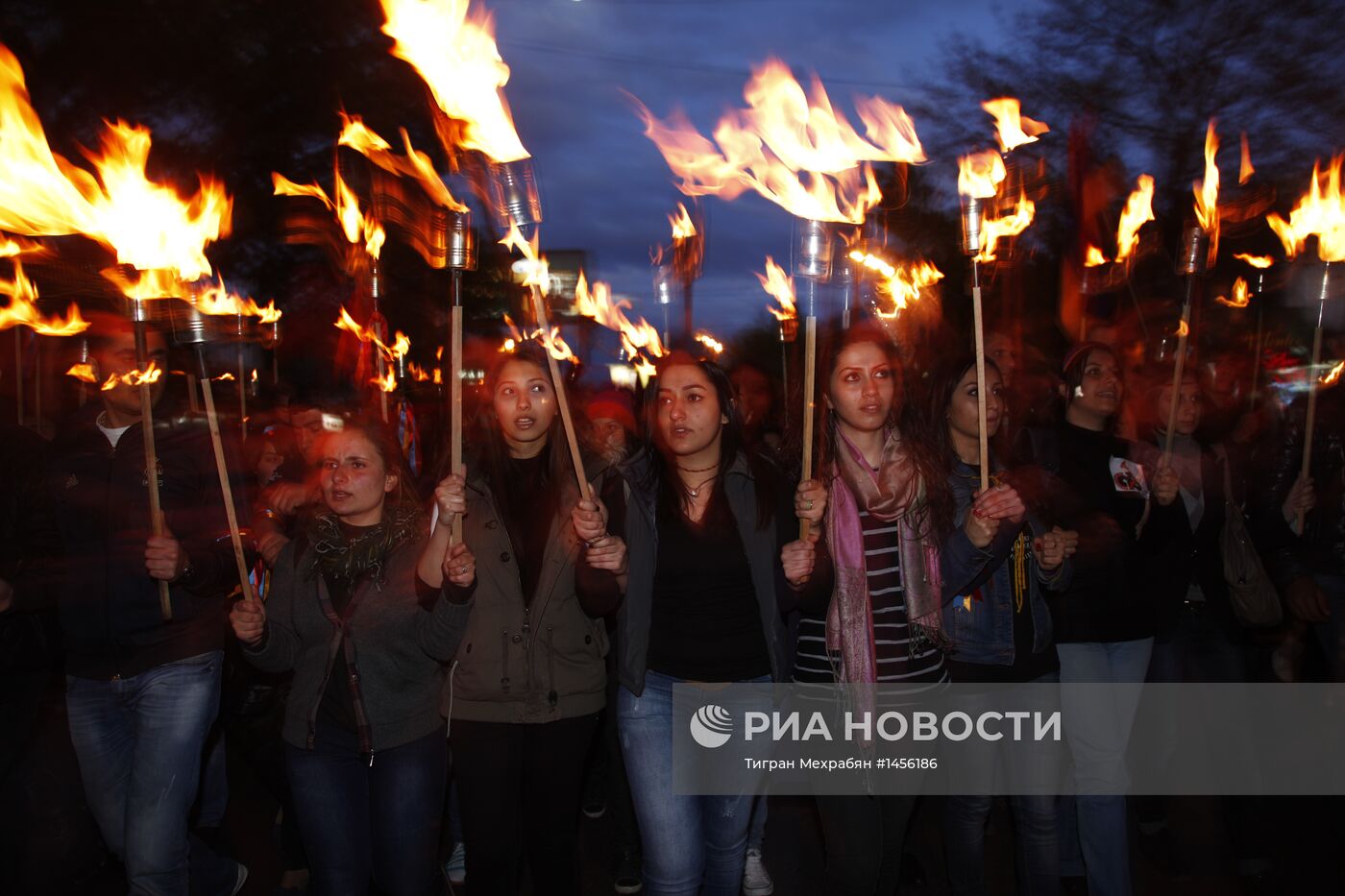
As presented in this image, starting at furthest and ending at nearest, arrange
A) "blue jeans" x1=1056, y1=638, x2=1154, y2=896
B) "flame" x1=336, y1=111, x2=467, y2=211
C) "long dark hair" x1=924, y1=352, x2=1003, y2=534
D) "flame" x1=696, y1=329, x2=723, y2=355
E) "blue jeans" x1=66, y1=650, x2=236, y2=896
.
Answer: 1. "flame" x1=696, y1=329, x2=723, y2=355
2. "long dark hair" x1=924, y1=352, x2=1003, y2=534
3. "blue jeans" x1=1056, y1=638, x2=1154, y2=896
4. "blue jeans" x1=66, y1=650, x2=236, y2=896
5. "flame" x1=336, y1=111, x2=467, y2=211

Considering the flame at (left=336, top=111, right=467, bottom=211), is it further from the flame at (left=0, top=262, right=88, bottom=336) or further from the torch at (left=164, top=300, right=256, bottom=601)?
the flame at (left=0, top=262, right=88, bottom=336)

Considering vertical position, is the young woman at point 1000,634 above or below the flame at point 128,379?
below

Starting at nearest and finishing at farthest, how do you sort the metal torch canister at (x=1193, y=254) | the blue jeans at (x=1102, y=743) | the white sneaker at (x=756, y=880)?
the blue jeans at (x=1102, y=743)
the metal torch canister at (x=1193, y=254)
the white sneaker at (x=756, y=880)

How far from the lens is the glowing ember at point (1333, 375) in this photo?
6.08 metres

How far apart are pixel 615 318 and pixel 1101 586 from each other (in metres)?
4.69

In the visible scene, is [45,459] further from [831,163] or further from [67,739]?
[831,163]

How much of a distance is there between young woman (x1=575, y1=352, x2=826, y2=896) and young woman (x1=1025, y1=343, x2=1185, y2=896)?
1.49 meters

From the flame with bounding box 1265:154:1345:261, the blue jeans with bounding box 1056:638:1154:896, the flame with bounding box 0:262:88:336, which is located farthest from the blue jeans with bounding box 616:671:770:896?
the flame with bounding box 0:262:88:336

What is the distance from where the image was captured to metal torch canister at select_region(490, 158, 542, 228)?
362 centimetres

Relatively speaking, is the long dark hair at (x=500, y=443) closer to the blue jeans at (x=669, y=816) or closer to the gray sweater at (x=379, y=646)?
the gray sweater at (x=379, y=646)

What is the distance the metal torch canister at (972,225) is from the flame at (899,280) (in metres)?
2.35

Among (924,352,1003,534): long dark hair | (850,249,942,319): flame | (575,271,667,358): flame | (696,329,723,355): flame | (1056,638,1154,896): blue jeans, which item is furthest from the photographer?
(575,271,667,358): flame

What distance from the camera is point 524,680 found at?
13.6 ft

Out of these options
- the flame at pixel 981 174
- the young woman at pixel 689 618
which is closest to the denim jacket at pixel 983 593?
the young woman at pixel 689 618
